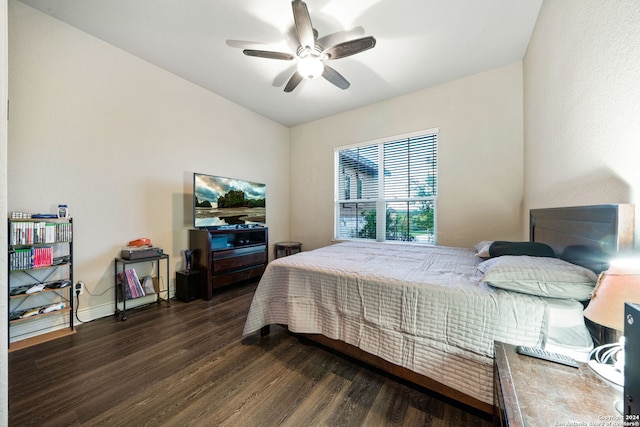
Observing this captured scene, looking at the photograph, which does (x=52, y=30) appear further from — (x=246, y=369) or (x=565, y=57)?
(x=565, y=57)

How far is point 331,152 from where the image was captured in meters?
4.30

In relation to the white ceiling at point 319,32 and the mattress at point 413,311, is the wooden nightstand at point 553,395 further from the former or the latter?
the white ceiling at point 319,32

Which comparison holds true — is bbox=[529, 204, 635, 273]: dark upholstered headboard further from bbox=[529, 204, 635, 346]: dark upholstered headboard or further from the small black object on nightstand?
the small black object on nightstand

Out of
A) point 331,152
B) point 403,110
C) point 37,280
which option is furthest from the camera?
point 331,152

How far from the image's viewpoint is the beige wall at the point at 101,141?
2.03m

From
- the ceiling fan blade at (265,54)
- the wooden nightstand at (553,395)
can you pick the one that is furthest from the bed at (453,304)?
the ceiling fan blade at (265,54)

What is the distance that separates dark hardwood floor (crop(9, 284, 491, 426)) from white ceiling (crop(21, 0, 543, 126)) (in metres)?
2.63

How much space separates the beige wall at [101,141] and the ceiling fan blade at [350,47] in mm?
2200

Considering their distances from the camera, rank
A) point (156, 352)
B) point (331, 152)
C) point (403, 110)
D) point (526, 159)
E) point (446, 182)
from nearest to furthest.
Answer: point (156, 352) < point (526, 159) < point (446, 182) < point (403, 110) < point (331, 152)

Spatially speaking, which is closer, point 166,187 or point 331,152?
point 166,187

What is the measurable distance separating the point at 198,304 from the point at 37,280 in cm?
139

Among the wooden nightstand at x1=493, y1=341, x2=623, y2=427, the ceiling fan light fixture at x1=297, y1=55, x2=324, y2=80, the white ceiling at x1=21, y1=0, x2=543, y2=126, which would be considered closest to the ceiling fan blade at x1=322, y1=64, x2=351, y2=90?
the ceiling fan light fixture at x1=297, y1=55, x2=324, y2=80

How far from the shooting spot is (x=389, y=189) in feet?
12.5

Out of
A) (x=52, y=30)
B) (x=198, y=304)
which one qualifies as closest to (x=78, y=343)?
(x=198, y=304)
